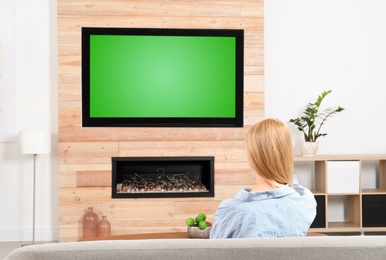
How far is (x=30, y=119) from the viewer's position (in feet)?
20.2

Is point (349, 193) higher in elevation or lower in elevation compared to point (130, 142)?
lower

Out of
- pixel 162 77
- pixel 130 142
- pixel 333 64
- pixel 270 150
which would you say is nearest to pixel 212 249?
pixel 270 150

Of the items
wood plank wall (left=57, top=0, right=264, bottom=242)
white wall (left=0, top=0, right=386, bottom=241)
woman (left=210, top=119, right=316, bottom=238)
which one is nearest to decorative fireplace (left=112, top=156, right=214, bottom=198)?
wood plank wall (left=57, top=0, right=264, bottom=242)

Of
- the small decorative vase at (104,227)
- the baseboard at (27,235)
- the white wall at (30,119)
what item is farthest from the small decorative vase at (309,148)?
the baseboard at (27,235)

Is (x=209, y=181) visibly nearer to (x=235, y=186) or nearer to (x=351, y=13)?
(x=235, y=186)

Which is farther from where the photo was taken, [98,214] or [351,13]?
[351,13]

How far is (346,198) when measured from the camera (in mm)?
6434

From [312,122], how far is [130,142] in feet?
5.83

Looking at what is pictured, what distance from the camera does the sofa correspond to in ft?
5.05

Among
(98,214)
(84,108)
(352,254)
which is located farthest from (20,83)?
(352,254)

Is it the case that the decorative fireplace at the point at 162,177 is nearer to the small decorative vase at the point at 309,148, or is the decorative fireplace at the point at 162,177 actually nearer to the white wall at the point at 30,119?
the white wall at the point at 30,119

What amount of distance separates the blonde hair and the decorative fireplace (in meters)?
3.61

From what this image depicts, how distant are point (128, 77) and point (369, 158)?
244cm

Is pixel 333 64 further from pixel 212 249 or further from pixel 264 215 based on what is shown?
pixel 212 249
